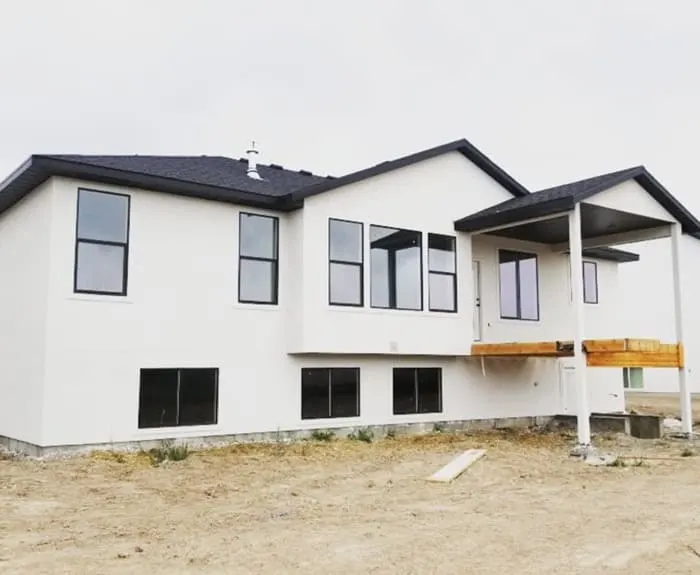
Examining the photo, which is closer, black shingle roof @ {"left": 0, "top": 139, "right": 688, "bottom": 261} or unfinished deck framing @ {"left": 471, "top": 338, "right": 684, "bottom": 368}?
black shingle roof @ {"left": 0, "top": 139, "right": 688, "bottom": 261}

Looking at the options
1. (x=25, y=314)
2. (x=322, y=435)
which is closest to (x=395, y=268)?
(x=322, y=435)

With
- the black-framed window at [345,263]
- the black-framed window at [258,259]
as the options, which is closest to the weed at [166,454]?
the black-framed window at [258,259]

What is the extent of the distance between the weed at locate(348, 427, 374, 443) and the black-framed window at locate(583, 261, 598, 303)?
7.64 metres

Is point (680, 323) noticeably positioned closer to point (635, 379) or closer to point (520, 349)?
point (520, 349)

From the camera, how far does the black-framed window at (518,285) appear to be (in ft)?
52.5

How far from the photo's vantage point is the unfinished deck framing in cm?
1202

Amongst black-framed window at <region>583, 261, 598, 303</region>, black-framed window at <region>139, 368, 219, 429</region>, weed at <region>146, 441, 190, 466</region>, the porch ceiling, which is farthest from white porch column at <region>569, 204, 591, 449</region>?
weed at <region>146, 441, 190, 466</region>

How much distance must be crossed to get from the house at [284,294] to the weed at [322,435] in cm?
16

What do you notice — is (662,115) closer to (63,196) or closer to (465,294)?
(465,294)

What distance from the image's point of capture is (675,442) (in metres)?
13.6

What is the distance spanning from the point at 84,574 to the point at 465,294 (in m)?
10.6

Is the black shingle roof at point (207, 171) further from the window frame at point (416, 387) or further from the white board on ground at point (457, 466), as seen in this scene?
the white board on ground at point (457, 466)

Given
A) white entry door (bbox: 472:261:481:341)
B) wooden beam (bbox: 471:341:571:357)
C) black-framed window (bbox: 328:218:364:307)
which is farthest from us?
white entry door (bbox: 472:261:481:341)

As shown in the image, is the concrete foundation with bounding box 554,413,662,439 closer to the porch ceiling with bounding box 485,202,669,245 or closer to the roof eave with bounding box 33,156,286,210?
the porch ceiling with bounding box 485,202,669,245
